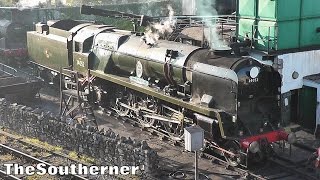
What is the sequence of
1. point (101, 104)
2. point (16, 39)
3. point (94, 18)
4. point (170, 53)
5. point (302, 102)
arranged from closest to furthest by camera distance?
1. point (170, 53)
2. point (302, 102)
3. point (101, 104)
4. point (16, 39)
5. point (94, 18)

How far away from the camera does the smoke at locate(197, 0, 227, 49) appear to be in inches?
560

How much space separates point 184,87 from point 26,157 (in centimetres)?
469

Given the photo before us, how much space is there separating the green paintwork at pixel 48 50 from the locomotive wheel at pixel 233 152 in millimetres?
8642

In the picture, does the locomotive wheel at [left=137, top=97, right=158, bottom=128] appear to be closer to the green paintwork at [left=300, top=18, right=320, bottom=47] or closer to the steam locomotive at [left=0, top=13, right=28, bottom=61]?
the green paintwork at [left=300, top=18, right=320, bottom=47]

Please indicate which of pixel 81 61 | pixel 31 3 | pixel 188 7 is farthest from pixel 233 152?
pixel 31 3

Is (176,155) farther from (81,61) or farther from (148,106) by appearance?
(81,61)

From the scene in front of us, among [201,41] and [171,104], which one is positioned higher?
[201,41]

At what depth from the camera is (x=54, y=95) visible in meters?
20.6

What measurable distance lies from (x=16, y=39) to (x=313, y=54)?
1815cm

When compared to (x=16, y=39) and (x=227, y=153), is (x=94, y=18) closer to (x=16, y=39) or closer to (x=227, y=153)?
(x=16, y=39)

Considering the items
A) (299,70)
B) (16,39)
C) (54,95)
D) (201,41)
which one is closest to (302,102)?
(299,70)

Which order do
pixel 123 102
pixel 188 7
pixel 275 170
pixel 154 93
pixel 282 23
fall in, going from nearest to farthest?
pixel 275 170 → pixel 154 93 → pixel 282 23 → pixel 123 102 → pixel 188 7

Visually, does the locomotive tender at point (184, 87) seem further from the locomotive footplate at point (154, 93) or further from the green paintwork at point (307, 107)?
the green paintwork at point (307, 107)

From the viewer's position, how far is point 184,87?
13570 millimetres
